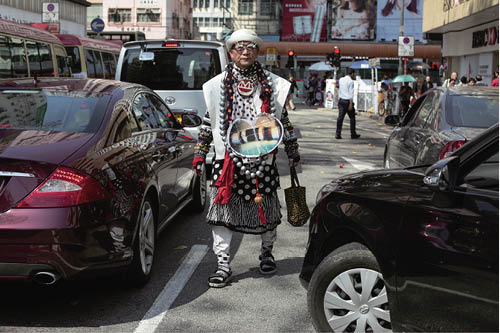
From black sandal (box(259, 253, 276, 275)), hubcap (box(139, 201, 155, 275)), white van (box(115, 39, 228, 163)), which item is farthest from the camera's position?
white van (box(115, 39, 228, 163))

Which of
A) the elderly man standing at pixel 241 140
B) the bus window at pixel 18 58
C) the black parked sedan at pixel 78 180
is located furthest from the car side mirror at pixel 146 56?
the bus window at pixel 18 58

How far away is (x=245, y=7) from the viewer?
85750mm

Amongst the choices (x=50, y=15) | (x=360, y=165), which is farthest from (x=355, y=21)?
(x=360, y=165)

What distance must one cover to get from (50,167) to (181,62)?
619 cm

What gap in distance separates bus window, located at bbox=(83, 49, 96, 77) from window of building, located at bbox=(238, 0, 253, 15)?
6230 centimetres

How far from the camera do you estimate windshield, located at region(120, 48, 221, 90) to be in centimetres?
987

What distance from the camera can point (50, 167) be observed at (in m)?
3.95

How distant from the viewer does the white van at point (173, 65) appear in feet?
32.2

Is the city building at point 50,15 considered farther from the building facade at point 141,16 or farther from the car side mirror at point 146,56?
the building facade at point 141,16

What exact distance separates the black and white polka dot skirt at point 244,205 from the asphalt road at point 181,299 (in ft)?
1.47

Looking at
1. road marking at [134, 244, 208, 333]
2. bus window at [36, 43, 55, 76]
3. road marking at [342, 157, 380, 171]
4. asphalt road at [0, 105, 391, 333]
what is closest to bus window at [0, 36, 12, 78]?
bus window at [36, 43, 55, 76]

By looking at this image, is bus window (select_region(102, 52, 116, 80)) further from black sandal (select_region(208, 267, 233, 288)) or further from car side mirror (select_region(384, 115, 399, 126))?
Result: black sandal (select_region(208, 267, 233, 288))

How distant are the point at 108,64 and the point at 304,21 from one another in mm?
53875

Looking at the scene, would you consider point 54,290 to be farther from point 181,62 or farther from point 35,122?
point 181,62
